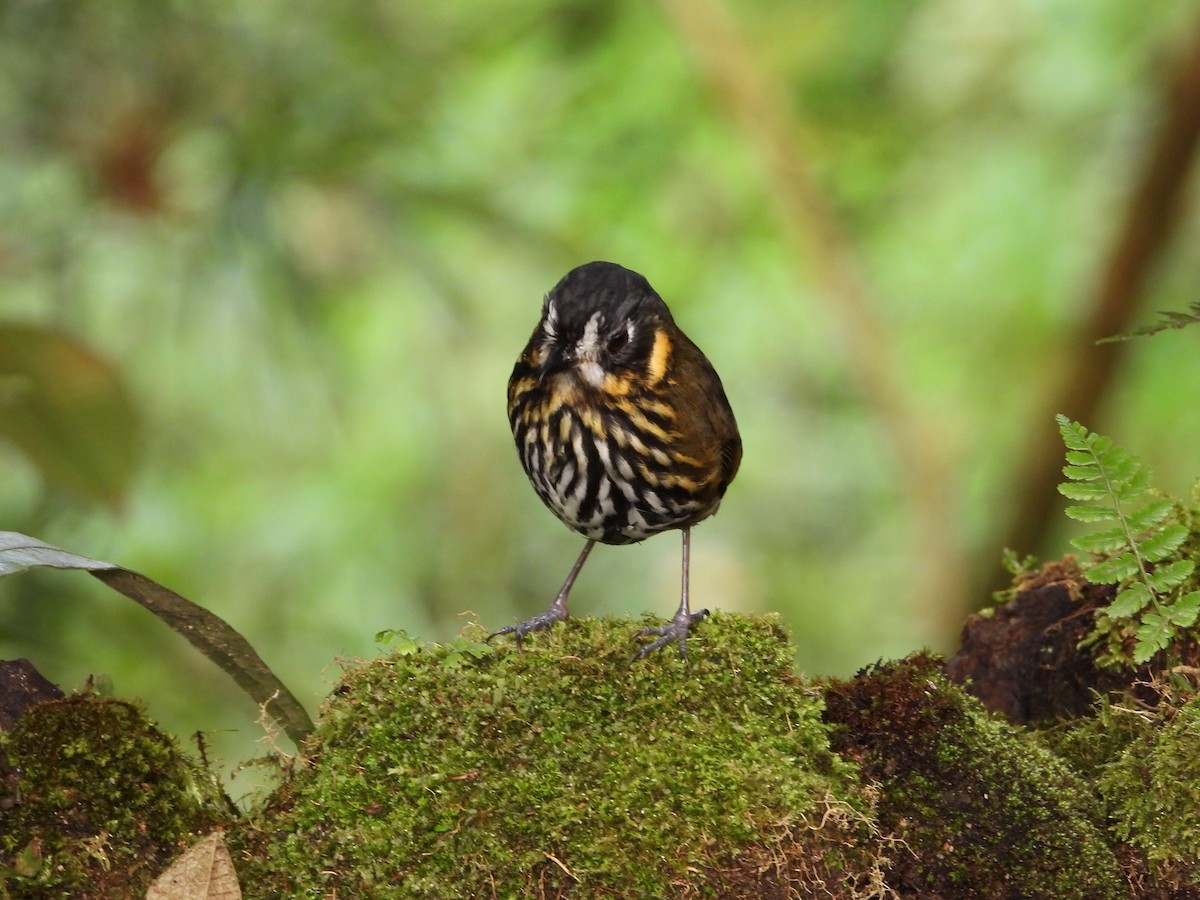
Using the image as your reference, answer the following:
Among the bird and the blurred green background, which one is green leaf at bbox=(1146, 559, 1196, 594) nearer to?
the bird

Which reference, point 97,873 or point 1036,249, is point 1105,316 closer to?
point 1036,249

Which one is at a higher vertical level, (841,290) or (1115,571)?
(841,290)

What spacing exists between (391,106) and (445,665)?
368 centimetres

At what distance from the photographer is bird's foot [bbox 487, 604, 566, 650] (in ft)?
8.61

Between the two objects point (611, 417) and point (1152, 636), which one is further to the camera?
point (611, 417)

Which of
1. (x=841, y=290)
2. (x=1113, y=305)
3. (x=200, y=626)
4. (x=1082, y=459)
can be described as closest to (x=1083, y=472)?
(x=1082, y=459)

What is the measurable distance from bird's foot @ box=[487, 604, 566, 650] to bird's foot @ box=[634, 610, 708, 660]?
9.2 inches

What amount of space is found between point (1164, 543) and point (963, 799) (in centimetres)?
68

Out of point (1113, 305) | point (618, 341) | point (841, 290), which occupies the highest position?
point (841, 290)

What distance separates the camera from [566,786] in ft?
7.09

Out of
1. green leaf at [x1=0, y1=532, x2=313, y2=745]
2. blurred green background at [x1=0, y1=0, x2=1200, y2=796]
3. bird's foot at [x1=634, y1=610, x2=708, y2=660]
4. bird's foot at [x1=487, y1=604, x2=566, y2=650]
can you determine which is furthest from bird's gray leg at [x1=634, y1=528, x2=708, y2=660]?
blurred green background at [x1=0, y1=0, x2=1200, y2=796]

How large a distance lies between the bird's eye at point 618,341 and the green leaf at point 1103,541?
3.67 ft

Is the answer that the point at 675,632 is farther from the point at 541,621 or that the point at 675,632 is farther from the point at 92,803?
the point at 92,803

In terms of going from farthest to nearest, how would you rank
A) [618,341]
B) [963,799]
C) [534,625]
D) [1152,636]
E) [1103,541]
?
[618,341] → [534,625] → [1103,541] → [1152,636] → [963,799]
